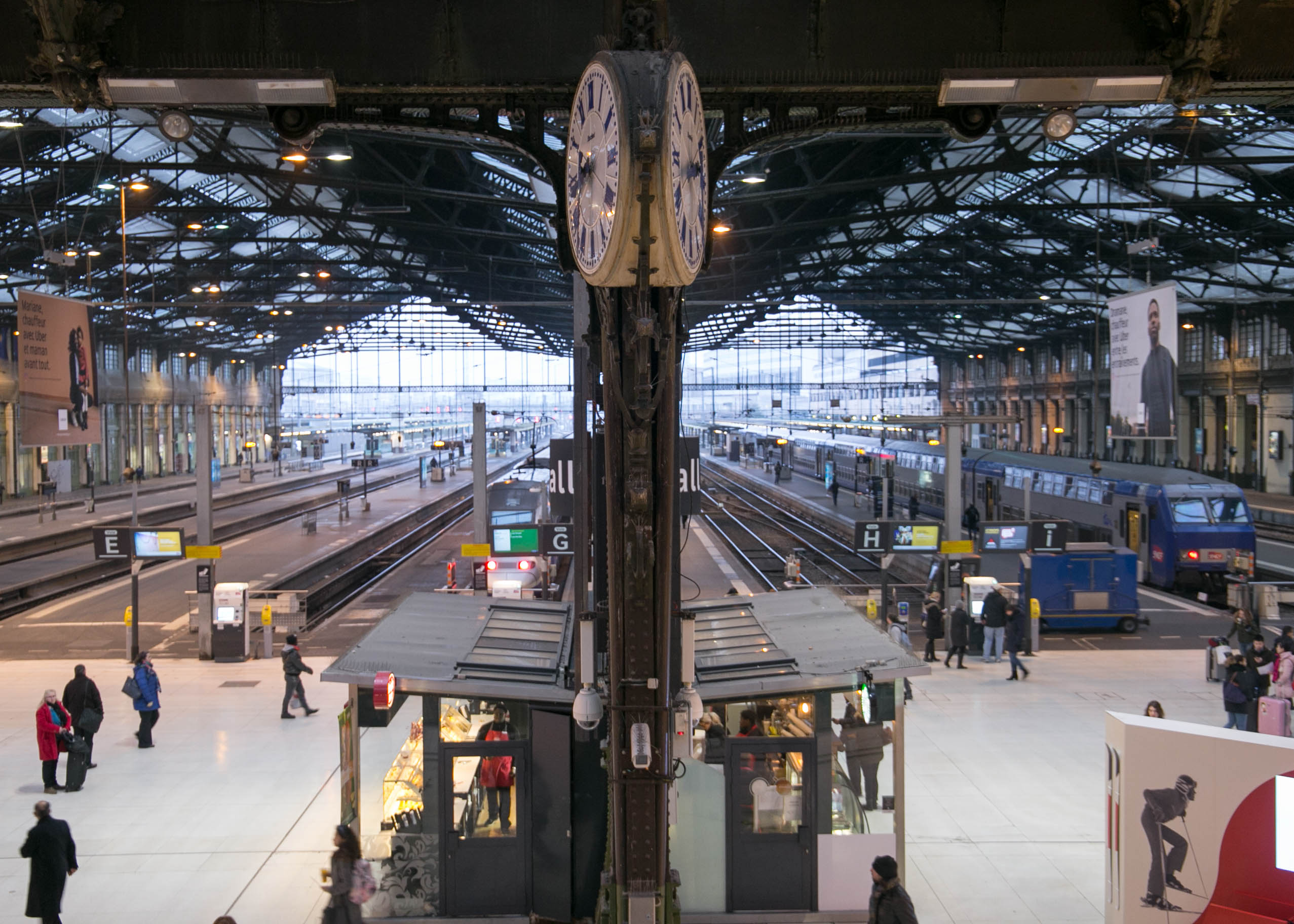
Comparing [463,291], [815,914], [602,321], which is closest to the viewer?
[602,321]

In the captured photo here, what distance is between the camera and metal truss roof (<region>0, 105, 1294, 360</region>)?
2264 cm

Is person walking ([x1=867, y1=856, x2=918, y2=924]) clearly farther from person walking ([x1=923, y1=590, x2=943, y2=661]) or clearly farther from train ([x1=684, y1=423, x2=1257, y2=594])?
train ([x1=684, y1=423, x2=1257, y2=594])

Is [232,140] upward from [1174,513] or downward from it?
upward

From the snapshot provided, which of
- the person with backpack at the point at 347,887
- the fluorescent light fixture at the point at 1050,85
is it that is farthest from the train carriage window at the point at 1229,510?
the person with backpack at the point at 347,887

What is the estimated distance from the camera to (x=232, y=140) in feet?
81.4

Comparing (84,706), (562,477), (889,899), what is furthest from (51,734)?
(889,899)

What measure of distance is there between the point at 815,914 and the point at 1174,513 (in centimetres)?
2029

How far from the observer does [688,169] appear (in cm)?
428

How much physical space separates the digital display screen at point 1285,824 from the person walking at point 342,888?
5991 millimetres

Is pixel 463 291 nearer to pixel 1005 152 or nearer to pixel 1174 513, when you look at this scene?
pixel 1005 152

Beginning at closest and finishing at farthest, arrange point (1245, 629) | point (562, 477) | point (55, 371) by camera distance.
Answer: point (55, 371) → point (562, 477) → point (1245, 629)

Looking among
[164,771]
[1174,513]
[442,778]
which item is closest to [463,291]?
[1174,513]

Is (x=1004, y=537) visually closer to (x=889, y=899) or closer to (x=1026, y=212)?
(x=1026, y=212)

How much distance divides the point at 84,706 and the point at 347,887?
625 cm
